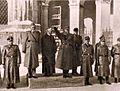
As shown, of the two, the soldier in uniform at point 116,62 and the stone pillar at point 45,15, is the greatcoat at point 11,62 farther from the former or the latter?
the soldier in uniform at point 116,62

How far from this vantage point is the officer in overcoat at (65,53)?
4926 mm

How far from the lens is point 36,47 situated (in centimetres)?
481

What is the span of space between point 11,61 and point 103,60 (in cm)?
155

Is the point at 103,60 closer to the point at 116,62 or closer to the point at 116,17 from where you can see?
the point at 116,62

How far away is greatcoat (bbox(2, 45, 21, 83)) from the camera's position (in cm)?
466

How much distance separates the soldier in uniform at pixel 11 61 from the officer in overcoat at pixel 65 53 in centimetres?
65

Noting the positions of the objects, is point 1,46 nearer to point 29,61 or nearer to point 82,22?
point 29,61

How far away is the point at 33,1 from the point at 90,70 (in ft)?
4.74

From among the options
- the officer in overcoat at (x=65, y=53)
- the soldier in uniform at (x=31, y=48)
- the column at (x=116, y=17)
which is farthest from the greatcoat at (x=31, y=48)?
the column at (x=116, y=17)

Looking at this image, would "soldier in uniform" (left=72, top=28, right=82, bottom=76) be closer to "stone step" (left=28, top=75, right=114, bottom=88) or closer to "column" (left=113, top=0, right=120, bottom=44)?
"stone step" (left=28, top=75, right=114, bottom=88)

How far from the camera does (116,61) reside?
5.27 metres

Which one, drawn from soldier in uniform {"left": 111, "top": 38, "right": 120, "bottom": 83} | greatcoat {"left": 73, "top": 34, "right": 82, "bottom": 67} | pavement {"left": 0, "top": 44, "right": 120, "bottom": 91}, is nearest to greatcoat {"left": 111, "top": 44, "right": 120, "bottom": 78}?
soldier in uniform {"left": 111, "top": 38, "right": 120, "bottom": 83}

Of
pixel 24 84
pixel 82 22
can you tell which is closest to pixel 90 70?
pixel 82 22

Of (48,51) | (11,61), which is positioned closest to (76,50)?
(48,51)
